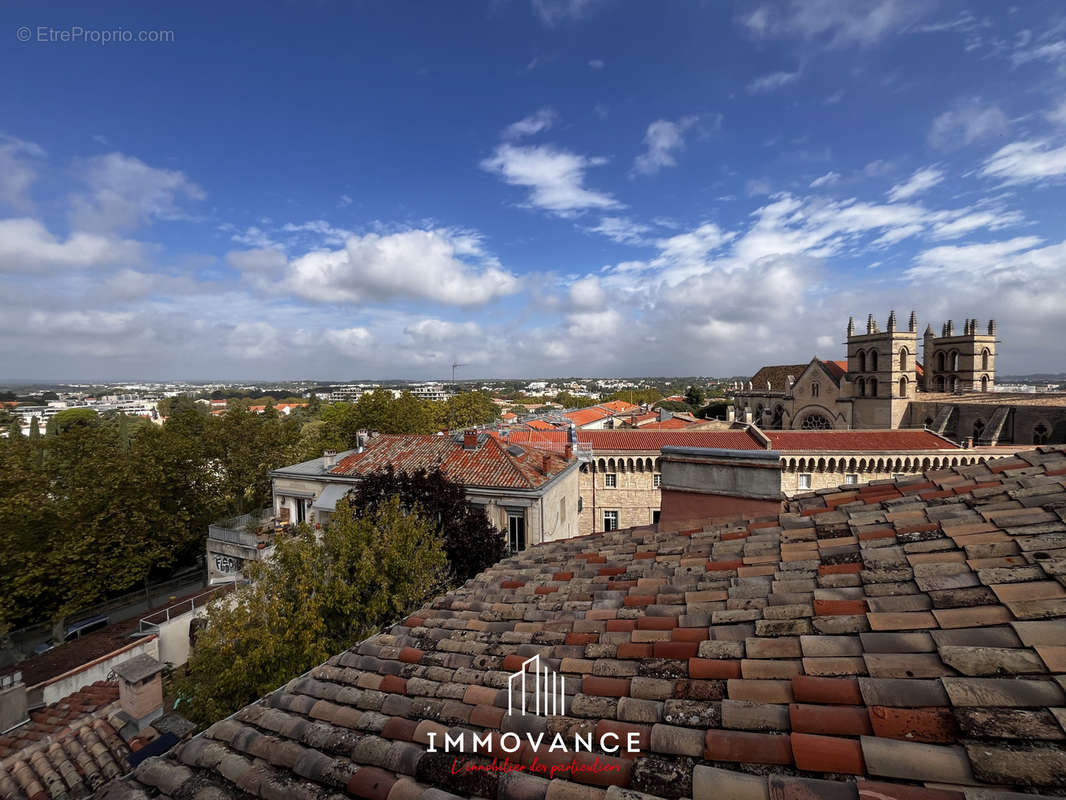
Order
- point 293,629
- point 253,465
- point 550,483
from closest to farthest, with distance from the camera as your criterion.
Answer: point 293,629
point 550,483
point 253,465

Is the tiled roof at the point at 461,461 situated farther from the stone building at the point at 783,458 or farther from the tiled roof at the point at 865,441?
the tiled roof at the point at 865,441

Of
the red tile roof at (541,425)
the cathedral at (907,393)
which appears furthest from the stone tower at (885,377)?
the red tile roof at (541,425)

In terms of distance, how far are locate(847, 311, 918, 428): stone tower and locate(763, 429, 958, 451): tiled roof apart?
604 inches

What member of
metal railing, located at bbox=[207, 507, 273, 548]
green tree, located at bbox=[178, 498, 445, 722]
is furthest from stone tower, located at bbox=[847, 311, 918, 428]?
metal railing, located at bbox=[207, 507, 273, 548]

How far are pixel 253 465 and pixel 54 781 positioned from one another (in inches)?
1125

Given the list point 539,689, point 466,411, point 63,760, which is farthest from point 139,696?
point 466,411

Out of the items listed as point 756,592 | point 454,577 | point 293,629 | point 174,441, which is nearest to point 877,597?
point 756,592

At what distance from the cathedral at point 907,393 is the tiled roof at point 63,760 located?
49.9m

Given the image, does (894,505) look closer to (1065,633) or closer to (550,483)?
(1065,633)

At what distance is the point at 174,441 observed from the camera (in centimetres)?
3030

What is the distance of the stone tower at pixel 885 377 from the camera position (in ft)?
145

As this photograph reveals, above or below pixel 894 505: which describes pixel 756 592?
below

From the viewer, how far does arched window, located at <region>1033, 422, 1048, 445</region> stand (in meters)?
33.7

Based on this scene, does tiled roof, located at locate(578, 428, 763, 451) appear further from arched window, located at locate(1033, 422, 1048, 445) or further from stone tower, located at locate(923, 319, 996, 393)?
stone tower, located at locate(923, 319, 996, 393)
